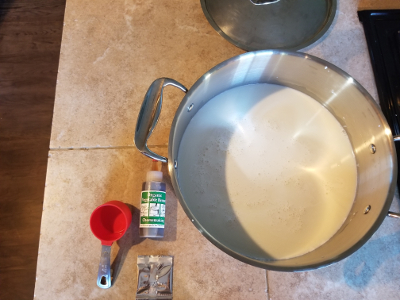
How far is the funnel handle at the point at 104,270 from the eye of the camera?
2.18 feet

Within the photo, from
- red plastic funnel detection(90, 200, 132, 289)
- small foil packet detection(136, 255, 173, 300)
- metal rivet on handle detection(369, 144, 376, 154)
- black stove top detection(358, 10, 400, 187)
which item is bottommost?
small foil packet detection(136, 255, 173, 300)

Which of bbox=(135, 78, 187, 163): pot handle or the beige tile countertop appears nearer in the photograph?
bbox=(135, 78, 187, 163): pot handle

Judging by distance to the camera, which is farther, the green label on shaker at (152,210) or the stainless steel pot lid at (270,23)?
the stainless steel pot lid at (270,23)

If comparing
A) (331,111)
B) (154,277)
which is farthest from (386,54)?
(154,277)

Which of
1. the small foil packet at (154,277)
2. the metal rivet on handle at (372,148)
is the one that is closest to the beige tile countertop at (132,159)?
the small foil packet at (154,277)

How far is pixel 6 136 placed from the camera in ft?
2.86

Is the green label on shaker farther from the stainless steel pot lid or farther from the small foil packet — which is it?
the stainless steel pot lid

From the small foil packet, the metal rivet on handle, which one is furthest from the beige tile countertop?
the metal rivet on handle

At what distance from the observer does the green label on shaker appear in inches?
26.4

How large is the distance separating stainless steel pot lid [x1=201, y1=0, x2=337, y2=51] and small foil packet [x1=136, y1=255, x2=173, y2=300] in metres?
0.61

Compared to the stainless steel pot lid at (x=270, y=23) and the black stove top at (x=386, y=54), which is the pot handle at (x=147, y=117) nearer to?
the stainless steel pot lid at (x=270, y=23)

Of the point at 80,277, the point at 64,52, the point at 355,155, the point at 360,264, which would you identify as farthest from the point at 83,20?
the point at 360,264

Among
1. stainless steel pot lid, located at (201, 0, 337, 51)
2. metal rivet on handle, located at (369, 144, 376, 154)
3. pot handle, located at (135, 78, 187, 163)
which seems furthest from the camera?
stainless steel pot lid, located at (201, 0, 337, 51)

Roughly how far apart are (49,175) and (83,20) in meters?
0.47
